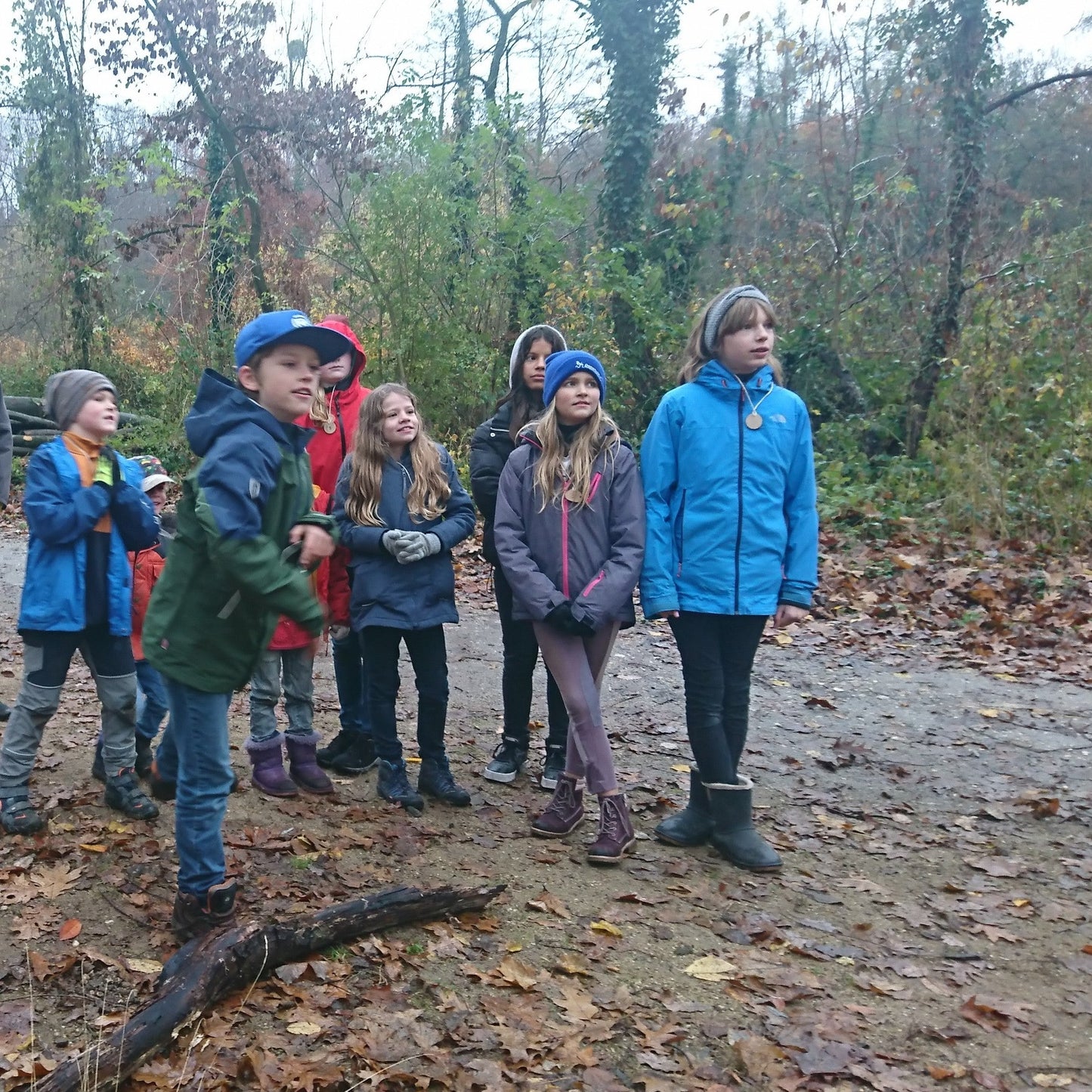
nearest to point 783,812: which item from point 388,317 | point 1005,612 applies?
point 1005,612

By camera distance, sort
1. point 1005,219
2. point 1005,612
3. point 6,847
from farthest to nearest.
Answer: point 1005,219, point 1005,612, point 6,847

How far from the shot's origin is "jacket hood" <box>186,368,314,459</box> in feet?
10.5

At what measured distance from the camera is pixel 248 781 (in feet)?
16.0

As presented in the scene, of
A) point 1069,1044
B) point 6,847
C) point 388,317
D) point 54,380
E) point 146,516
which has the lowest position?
point 1069,1044

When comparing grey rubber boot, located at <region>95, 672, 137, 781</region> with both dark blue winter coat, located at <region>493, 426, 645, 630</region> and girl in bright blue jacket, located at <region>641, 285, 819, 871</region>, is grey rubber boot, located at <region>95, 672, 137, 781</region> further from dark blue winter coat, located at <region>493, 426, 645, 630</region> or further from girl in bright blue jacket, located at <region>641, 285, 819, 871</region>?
girl in bright blue jacket, located at <region>641, 285, 819, 871</region>

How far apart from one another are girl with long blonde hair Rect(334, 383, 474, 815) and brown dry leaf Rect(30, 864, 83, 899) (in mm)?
1407

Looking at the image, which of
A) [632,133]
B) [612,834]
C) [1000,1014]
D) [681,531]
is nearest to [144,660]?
[612,834]

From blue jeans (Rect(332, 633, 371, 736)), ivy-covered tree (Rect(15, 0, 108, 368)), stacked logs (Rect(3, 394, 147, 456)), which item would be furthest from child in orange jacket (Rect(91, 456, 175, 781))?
ivy-covered tree (Rect(15, 0, 108, 368))

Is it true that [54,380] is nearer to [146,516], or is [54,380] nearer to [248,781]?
[146,516]

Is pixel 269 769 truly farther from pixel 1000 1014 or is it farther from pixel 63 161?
pixel 63 161

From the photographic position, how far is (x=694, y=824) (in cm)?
462

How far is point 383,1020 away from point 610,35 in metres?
15.5

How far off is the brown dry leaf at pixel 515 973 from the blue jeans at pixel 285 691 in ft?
5.96

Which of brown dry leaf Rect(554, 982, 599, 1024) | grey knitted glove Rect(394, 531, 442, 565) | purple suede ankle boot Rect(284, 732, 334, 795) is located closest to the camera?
brown dry leaf Rect(554, 982, 599, 1024)
